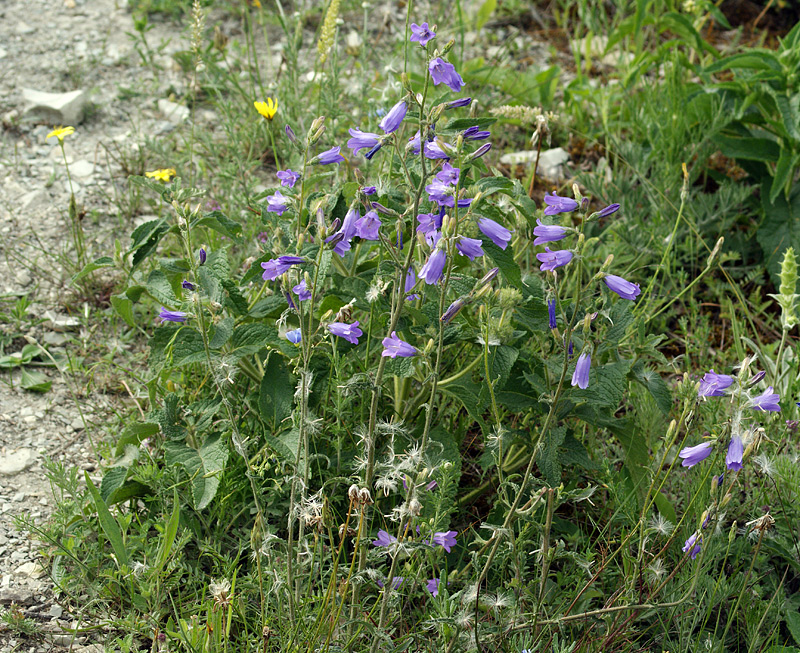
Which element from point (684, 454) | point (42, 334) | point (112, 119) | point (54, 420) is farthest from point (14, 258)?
point (684, 454)

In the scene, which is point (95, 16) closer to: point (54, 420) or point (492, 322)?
point (54, 420)

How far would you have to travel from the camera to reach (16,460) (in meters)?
2.40

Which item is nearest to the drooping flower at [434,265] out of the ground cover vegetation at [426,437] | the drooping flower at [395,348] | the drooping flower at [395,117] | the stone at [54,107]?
the ground cover vegetation at [426,437]

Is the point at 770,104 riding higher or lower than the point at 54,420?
higher

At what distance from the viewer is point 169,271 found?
2.21 metres

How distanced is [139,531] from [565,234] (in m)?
1.46

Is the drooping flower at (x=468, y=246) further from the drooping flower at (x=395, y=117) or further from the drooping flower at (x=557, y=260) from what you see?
the drooping flower at (x=395, y=117)

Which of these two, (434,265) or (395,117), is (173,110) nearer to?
(395,117)

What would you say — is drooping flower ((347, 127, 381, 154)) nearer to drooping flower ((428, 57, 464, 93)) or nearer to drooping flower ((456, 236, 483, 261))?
drooping flower ((428, 57, 464, 93))

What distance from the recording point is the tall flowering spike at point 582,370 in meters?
1.60

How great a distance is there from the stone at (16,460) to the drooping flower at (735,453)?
2.04m

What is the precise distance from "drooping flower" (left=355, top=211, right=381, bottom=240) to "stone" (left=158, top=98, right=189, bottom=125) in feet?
8.59

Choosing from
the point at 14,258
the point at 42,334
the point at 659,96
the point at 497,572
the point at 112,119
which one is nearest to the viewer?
the point at 497,572

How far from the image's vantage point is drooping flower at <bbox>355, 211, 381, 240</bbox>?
1691 mm
